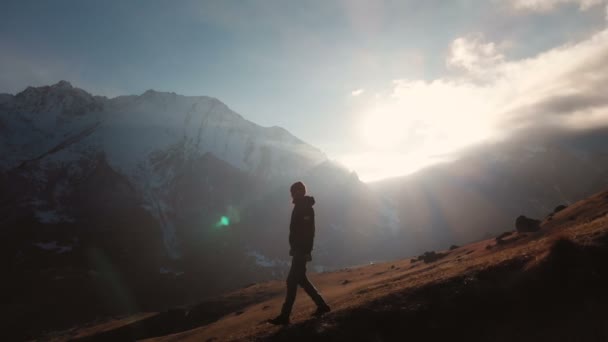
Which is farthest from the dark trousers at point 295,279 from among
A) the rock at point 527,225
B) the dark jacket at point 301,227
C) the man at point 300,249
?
the rock at point 527,225

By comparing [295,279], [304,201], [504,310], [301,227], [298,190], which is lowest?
[504,310]

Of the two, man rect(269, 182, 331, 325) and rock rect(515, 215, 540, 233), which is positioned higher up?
man rect(269, 182, 331, 325)

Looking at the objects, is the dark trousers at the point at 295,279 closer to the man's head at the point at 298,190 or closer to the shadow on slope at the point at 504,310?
the shadow on slope at the point at 504,310

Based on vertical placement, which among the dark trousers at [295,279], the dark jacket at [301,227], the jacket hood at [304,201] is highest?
the jacket hood at [304,201]

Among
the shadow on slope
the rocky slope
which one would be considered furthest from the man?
the shadow on slope

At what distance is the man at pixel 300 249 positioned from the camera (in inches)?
540

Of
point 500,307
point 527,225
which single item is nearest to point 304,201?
point 500,307

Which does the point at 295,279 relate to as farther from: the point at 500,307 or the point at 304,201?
the point at 500,307

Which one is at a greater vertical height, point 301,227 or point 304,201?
point 304,201

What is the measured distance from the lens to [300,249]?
45.4 ft

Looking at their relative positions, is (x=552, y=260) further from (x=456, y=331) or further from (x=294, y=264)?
(x=294, y=264)

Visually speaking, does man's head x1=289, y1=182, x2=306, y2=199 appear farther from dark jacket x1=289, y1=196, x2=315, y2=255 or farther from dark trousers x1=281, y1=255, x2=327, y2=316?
dark trousers x1=281, y1=255, x2=327, y2=316

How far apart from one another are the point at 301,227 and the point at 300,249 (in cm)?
82

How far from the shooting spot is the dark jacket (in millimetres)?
13844
